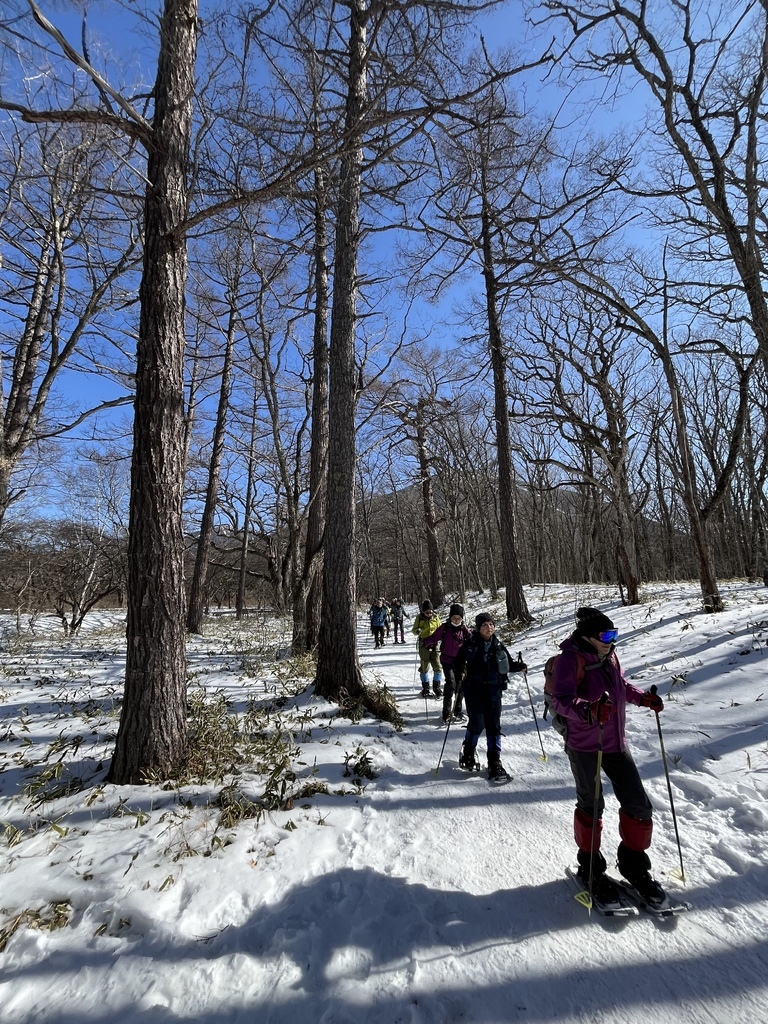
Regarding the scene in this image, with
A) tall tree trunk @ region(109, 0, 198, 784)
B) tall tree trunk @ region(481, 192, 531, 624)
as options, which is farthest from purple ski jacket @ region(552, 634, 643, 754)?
tall tree trunk @ region(481, 192, 531, 624)

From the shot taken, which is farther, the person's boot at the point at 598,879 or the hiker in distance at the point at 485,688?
the hiker in distance at the point at 485,688

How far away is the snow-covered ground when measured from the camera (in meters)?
2.19

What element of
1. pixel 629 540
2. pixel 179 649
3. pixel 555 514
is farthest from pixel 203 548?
pixel 555 514

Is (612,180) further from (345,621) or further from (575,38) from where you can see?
(345,621)

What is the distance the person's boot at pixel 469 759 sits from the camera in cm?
475

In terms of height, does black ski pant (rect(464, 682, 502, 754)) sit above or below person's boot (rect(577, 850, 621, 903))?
above

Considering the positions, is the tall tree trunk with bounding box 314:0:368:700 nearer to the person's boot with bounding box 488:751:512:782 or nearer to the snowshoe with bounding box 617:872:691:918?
the person's boot with bounding box 488:751:512:782

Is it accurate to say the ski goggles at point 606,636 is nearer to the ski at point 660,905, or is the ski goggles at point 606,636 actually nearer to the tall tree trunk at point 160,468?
the ski at point 660,905

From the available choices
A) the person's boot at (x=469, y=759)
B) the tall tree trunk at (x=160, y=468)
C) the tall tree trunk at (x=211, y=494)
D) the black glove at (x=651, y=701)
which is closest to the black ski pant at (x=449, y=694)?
the person's boot at (x=469, y=759)

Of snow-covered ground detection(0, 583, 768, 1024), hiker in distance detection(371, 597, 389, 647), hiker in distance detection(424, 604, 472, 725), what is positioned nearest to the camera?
snow-covered ground detection(0, 583, 768, 1024)

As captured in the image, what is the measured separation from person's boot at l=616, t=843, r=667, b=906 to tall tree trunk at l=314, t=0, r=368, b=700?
396cm

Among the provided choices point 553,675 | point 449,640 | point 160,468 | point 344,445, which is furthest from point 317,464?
point 553,675

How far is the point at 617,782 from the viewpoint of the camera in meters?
2.94

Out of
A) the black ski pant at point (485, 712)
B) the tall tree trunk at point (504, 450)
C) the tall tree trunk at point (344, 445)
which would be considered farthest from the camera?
the tall tree trunk at point (504, 450)
